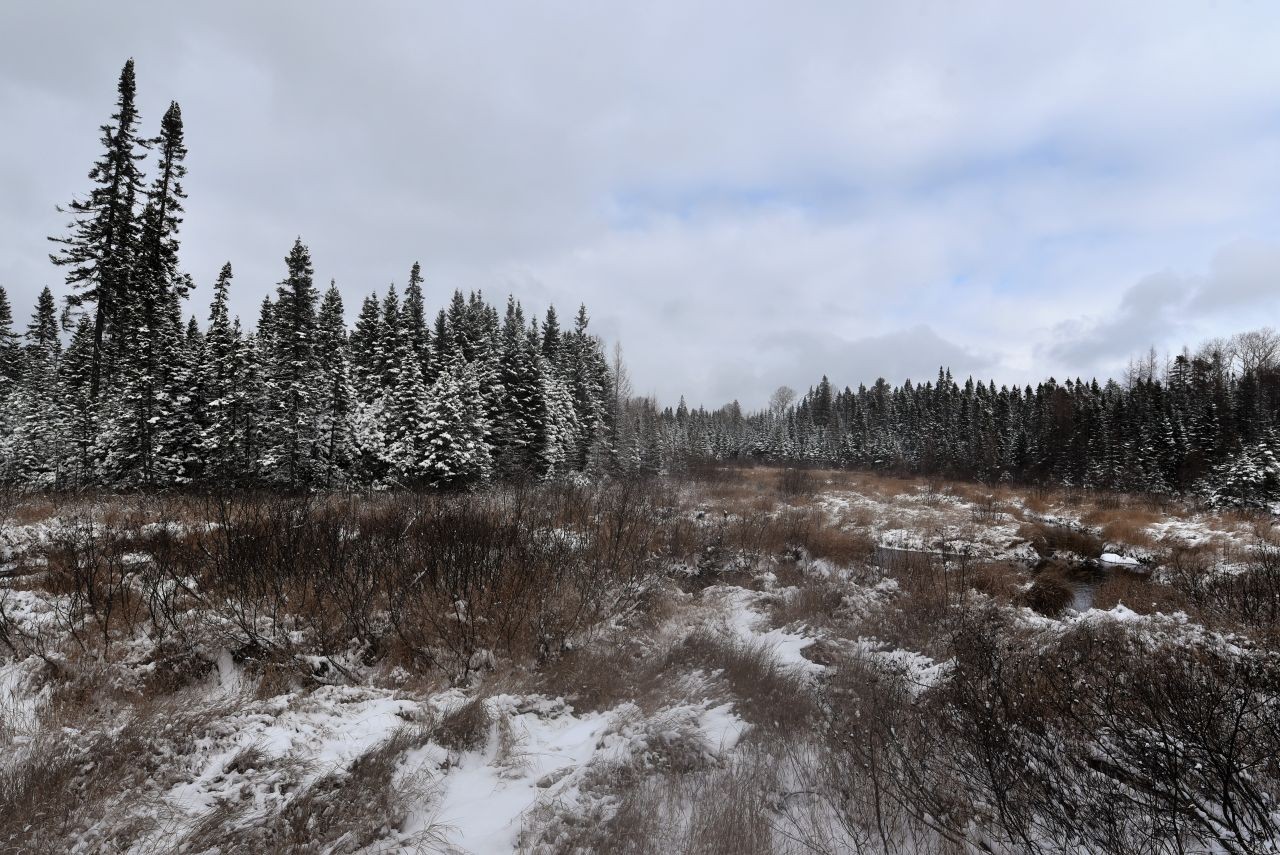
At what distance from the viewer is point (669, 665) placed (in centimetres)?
628

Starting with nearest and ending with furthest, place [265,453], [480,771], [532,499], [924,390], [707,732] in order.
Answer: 1. [480,771]
2. [707,732]
3. [532,499]
4. [265,453]
5. [924,390]

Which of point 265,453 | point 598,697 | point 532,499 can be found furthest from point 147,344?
point 598,697

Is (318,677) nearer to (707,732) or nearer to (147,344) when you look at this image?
(707,732)

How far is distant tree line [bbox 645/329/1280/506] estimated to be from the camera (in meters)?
37.8

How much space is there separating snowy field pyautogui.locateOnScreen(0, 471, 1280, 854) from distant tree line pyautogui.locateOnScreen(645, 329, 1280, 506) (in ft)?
101

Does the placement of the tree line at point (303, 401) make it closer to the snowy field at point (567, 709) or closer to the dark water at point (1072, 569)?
the snowy field at point (567, 709)

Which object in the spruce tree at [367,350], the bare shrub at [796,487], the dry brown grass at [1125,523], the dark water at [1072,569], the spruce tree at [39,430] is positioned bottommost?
the dark water at [1072,569]

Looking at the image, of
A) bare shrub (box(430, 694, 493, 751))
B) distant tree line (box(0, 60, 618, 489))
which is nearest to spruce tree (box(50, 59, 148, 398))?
distant tree line (box(0, 60, 618, 489))

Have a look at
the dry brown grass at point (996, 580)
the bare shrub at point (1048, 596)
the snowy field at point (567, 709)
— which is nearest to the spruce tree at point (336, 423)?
the snowy field at point (567, 709)

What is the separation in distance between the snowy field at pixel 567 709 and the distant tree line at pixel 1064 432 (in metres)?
30.7

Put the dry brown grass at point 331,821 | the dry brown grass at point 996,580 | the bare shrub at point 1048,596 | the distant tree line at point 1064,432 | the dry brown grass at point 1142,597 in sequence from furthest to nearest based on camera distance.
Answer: the distant tree line at point 1064,432 → the dry brown grass at point 996,580 → the bare shrub at point 1048,596 → the dry brown grass at point 1142,597 → the dry brown grass at point 331,821

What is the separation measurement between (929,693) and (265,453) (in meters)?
25.5

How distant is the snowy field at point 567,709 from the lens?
3.27m

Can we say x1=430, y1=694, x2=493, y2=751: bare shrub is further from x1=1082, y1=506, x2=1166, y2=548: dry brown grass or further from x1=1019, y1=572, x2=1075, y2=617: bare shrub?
x1=1082, y1=506, x2=1166, y2=548: dry brown grass
